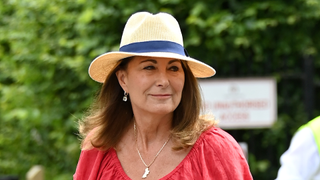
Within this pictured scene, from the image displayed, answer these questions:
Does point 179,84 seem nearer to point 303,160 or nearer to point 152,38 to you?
point 152,38

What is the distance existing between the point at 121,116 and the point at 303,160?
1180 millimetres

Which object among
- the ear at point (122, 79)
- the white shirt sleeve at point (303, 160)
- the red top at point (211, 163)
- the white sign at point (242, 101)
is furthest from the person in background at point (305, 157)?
the white sign at point (242, 101)

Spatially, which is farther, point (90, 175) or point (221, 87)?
point (221, 87)

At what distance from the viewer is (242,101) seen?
3.89 meters

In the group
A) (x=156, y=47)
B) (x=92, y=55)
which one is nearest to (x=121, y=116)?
(x=156, y=47)

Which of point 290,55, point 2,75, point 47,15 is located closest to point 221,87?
point 290,55

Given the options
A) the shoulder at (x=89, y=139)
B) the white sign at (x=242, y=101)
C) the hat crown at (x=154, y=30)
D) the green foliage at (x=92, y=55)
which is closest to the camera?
the hat crown at (x=154, y=30)

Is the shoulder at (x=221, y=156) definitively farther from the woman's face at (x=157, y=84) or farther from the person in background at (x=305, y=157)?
the person in background at (x=305, y=157)

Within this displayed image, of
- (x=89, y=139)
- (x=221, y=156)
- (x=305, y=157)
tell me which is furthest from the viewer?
(x=89, y=139)

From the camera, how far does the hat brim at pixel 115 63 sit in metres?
2.12

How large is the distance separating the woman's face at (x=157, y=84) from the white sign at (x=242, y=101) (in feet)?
5.66

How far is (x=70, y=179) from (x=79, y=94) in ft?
2.57

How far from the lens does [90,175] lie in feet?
7.73

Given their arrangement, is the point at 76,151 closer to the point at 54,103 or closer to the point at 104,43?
the point at 54,103
